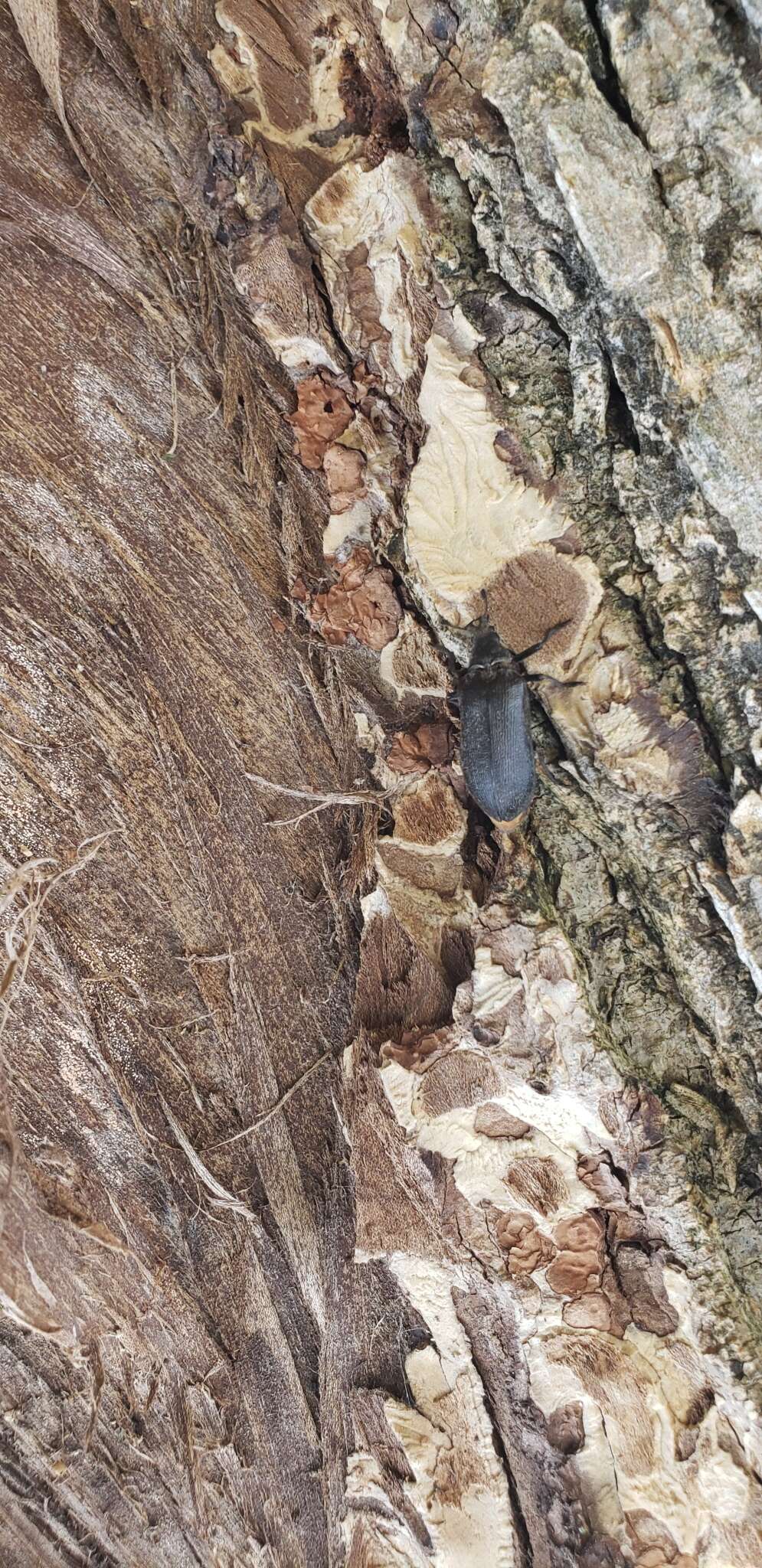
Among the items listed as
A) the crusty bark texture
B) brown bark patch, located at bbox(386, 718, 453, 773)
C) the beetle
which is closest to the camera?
the crusty bark texture

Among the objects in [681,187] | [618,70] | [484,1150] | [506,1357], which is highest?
[618,70]

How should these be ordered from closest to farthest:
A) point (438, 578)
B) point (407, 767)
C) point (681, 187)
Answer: point (681, 187), point (438, 578), point (407, 767)

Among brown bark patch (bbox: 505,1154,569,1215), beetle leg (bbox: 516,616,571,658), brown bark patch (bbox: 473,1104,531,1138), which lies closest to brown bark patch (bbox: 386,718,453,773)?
beetle leg (bbox: 516,616,571,658)

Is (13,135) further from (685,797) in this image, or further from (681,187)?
(685,797)

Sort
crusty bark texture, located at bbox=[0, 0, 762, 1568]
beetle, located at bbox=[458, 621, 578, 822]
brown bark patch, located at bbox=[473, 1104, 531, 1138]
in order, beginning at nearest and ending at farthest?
crusty bark texture, located at bbox=[0, 0, 762, 1568] < beetle, located at bbox=[458, 621, 578, 822] < brown bark patch, located at bbox=[473, 1104, 531, 1138]

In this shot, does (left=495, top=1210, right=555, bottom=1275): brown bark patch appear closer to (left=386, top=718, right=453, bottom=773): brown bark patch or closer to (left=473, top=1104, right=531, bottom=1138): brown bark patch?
(left=473, top=1104, right=531, bottom=1138): brown bark patch

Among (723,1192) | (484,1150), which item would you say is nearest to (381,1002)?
(484,1150)
